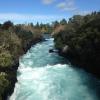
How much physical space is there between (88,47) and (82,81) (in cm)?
704

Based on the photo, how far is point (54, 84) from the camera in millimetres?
36062

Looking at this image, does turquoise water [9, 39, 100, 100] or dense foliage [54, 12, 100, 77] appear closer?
turquoise water [9, 39, 100, 100]

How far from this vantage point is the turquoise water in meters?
32.0

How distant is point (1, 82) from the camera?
29.2m

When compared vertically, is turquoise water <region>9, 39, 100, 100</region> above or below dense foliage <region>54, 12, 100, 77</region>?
below

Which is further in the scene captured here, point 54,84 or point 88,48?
point 88,48

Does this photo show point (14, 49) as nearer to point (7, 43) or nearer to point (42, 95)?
point (7, 43)

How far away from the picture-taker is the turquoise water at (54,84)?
32.0 m

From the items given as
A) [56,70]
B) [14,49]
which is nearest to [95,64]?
[56,70]

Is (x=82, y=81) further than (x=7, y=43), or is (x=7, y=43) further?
(x=7, y=43)

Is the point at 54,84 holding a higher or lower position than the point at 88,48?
lower

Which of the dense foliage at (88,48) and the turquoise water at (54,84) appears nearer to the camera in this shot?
the turquoise water at (54,84)

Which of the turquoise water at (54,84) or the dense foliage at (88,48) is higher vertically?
the dense foliage at (88,48)

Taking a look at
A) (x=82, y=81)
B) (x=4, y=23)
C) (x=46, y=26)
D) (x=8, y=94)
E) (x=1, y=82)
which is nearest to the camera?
(x=1, y=82)
